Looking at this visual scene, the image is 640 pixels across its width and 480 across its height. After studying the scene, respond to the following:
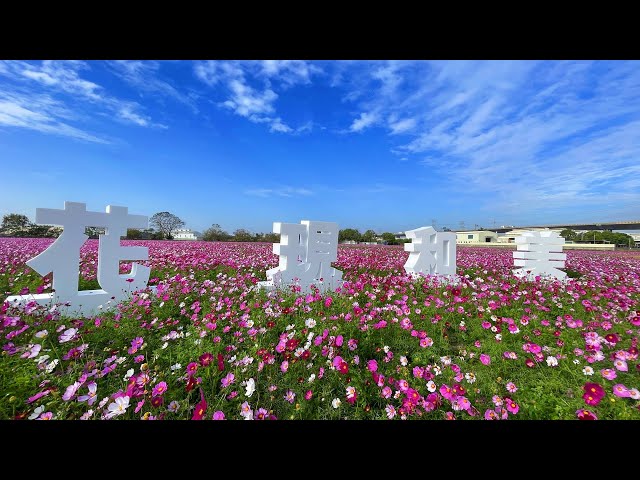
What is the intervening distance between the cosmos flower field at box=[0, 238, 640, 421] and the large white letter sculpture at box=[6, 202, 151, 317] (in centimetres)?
48

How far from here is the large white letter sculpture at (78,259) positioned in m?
3.05

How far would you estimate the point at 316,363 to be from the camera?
196cm

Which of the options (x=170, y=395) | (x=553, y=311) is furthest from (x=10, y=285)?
(x=553, y=311)

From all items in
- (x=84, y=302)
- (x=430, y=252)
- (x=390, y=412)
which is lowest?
(x=390, y=412)

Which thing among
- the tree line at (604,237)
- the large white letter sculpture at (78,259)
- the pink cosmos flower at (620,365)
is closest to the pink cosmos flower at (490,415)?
the pink cosmos flower at (620,365)

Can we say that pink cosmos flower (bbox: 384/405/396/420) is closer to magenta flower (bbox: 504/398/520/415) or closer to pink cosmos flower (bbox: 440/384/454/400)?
pink cosmos flower (bbox: 440/384/454/400)

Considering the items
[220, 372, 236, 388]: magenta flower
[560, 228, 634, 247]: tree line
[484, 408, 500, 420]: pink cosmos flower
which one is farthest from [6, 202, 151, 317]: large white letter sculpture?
[560, 228, 634, 247]: tree line

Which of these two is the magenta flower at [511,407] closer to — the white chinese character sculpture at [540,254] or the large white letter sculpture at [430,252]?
Result: the large white letter sculpture at [430,252]

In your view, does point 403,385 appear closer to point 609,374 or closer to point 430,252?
point 609,374

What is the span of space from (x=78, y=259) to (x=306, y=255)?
304 centimetres

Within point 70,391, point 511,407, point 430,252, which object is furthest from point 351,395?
point 430,252

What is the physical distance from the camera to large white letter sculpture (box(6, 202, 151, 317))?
3049mm
